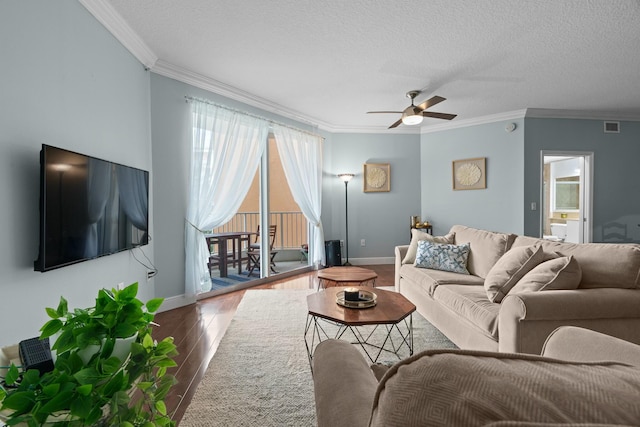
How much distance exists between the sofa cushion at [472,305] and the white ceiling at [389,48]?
225 cm

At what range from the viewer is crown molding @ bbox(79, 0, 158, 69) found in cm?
238

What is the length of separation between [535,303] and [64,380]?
6.90 ft

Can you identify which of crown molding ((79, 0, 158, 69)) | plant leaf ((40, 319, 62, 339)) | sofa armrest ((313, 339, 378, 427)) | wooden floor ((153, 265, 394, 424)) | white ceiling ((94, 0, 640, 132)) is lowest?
wooden floor ((153, 265, 394, 424))

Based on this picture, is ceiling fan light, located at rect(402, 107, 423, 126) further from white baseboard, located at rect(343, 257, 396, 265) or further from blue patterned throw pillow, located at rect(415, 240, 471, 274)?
white baseboard, located at rect(343, 257, 396, 265)

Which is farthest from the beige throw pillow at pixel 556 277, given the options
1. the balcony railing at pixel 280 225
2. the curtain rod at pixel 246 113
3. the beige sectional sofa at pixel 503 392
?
the balcony railing at pixel 280 225

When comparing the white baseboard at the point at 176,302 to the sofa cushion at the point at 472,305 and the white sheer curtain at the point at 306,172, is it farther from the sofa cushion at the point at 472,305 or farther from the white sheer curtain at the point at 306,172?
the sofa cushion at the point at 472,305

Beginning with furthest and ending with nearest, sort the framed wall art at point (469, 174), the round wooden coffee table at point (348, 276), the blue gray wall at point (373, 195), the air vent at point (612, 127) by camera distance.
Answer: the blue gray wall at point (373, 195) < the framed wall art at point (469, 174) < the air vent at point (612, 127) < the round wooden coffee table at point (348, 276)

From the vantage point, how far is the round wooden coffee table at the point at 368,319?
2037 millimetres

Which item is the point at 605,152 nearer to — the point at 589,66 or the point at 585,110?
the point at 585,110

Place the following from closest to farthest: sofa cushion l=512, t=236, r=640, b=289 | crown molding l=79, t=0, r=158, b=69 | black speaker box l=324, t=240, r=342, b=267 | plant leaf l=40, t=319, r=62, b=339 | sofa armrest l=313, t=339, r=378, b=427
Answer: plant leaf l=40, t=319, r=62, b=339 < sofa armrest l=313, t=339, r=378, b=427 < sofa cushion l=512, t=236, r=640, b=289 < crown molding l=79, t=0, r=158, b=69 < black speaker box l=324, t=240, r=342, b=267

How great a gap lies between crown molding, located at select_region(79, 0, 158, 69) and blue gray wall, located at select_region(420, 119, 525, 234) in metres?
4.87

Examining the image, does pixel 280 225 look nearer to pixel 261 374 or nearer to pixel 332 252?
pixel 332 252

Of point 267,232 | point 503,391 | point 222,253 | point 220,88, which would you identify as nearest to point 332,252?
point 267,232

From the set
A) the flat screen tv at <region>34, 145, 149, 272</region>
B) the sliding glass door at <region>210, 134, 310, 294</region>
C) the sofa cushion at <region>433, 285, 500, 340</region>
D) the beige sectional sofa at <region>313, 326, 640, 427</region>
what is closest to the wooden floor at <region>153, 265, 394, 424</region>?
the sliding glass door at <region>210, 134, 310, 294</region>
